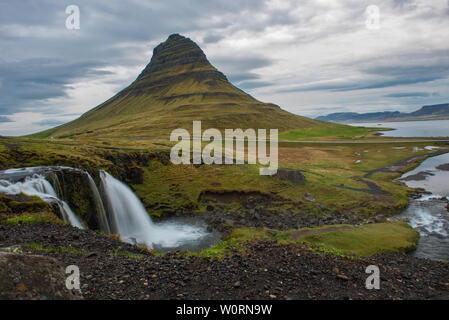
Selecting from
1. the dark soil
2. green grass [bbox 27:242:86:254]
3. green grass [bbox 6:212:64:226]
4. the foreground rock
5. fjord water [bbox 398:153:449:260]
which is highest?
the foreground rock

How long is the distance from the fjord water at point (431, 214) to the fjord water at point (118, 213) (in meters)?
22.0

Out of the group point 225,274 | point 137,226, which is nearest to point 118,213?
point 137,226

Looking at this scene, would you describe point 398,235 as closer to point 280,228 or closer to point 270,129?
point 280,228

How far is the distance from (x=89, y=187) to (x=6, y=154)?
35.6ft

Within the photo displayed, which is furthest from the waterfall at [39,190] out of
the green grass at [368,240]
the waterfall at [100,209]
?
the green grass at [368,240]

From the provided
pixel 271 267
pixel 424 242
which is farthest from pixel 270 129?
pixel 271 267

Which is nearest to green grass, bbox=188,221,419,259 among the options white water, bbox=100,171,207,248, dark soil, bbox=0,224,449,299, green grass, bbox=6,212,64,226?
dark soil, bbox=0,224,449,299

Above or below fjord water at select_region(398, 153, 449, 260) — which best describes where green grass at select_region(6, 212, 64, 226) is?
above

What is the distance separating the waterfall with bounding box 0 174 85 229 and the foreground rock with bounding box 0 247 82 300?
1451 centimetres

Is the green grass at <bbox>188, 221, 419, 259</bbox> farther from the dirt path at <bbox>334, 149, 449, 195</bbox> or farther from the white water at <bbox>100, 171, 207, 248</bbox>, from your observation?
the dirt path at <bbox>334, 149, 449, 195</bbox>

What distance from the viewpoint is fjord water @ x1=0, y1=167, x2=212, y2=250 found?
21969 mm

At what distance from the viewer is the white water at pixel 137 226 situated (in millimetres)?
28359

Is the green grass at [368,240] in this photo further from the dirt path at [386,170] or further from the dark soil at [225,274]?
the dirt path at [386,170]

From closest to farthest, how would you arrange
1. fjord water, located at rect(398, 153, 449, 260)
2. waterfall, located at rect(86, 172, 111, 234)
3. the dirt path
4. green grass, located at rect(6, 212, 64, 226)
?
green grass, located at rect(6, 212, 64, 226)
fjord water, located at rect(398, 153, 449, 260)
waterfall, located at rect(86, 172, 111, 234)
the dirt path
